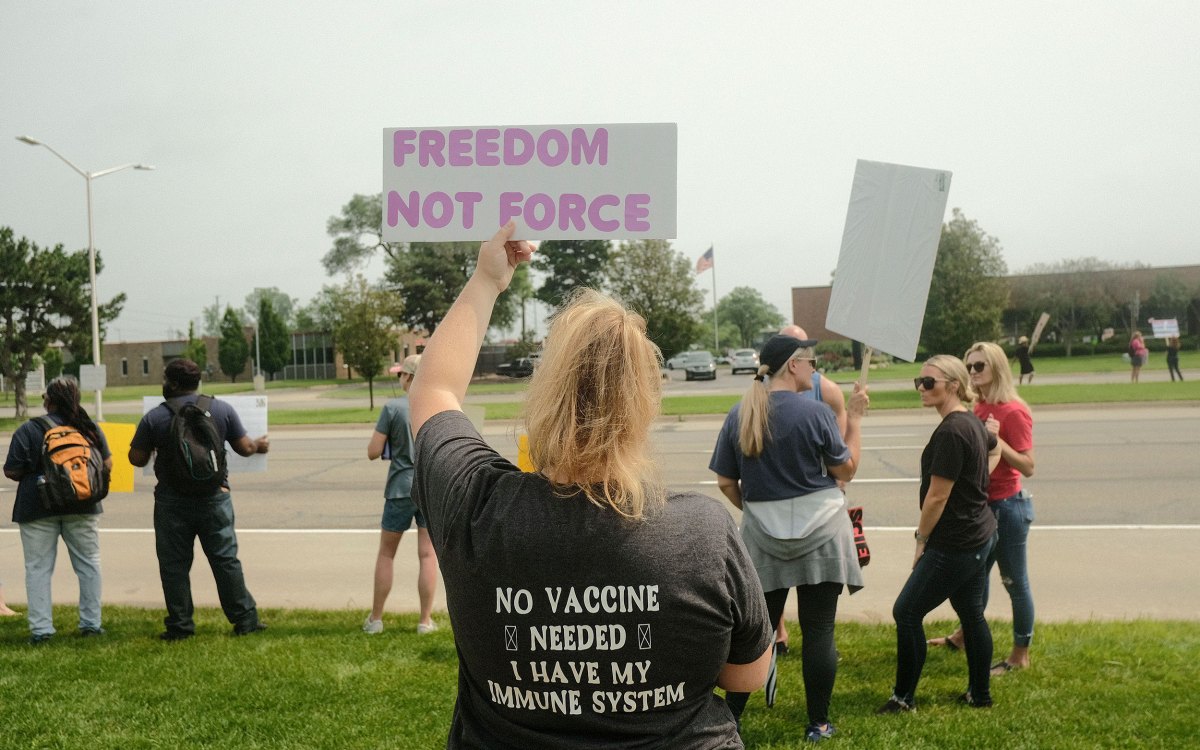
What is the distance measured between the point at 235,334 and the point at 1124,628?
72.5m

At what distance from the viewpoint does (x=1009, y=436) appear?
5145 mm

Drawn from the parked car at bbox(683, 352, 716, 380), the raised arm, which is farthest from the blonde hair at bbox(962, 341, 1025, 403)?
the parked car at bbox(683, 352, 716, 380)

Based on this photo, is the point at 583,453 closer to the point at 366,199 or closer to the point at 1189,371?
the point at 1189,371

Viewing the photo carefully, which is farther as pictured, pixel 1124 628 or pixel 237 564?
pixel 237 564

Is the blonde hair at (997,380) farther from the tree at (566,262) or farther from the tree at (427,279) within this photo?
the tree at (566,262)

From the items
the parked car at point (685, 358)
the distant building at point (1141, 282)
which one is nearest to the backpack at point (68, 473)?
the parked car at point (685, 358)

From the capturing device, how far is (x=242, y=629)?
6090 millimetres

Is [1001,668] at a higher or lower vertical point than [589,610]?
lower

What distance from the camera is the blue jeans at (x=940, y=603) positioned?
447 centimetres

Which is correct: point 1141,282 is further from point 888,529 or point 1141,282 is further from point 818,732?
point 818,732

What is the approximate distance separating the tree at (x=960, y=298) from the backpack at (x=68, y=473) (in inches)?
1011

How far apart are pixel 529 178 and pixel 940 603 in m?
3.16

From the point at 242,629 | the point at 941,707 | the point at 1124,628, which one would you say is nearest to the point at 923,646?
the point at 941,707

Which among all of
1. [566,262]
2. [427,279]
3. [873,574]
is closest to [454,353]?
[873,574]
